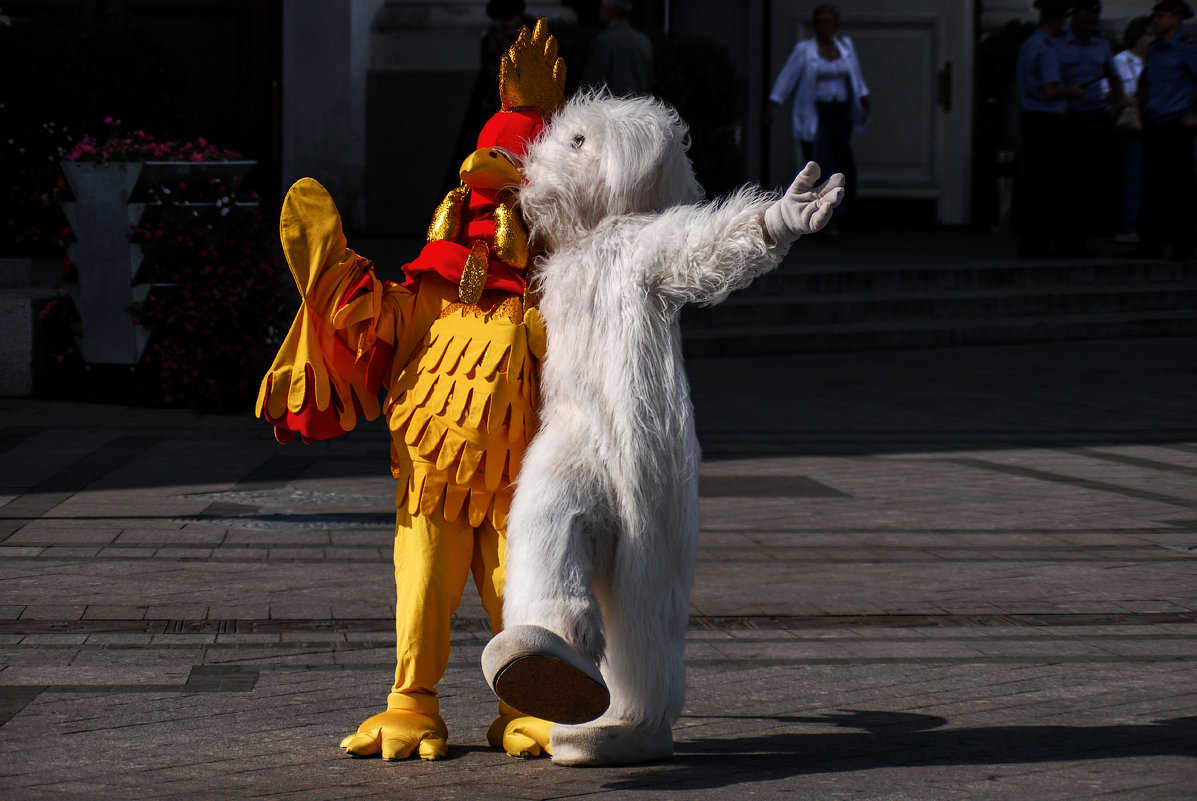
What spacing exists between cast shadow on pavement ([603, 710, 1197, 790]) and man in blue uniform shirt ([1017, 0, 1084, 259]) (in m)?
9.83

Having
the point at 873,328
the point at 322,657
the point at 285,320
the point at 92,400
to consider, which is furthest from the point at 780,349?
the point at 322,657

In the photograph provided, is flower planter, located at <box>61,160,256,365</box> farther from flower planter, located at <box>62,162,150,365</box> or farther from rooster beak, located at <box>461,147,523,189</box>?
rooster beak, located at <box>461,147,523,189</box>

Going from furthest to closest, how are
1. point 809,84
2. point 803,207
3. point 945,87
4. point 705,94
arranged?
point 945,87, point 809,84, point 705,94, point 803,207

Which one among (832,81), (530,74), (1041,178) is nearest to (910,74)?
(832,81)

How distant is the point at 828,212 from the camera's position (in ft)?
11.4

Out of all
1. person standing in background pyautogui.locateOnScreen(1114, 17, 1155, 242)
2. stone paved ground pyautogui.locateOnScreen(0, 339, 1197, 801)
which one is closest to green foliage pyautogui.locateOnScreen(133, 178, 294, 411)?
stone paved ground pyautogui.locateOnScreen(0, 339, 1197, 801)

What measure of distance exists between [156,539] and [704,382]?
207 inches

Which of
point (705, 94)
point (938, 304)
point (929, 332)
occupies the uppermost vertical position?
point (705, 94)

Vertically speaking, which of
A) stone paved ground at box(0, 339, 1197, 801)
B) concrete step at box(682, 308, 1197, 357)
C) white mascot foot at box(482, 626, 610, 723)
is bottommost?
stone paved ground at box(0, 339, 1197, 801)

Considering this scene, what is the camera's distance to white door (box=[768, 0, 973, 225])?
638 inches

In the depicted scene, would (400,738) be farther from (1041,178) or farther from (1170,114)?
(1170,114)

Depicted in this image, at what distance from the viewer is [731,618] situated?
16.8ft

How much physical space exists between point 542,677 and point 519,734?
0.56 metres

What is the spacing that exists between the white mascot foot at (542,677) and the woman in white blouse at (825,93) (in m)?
11.6
